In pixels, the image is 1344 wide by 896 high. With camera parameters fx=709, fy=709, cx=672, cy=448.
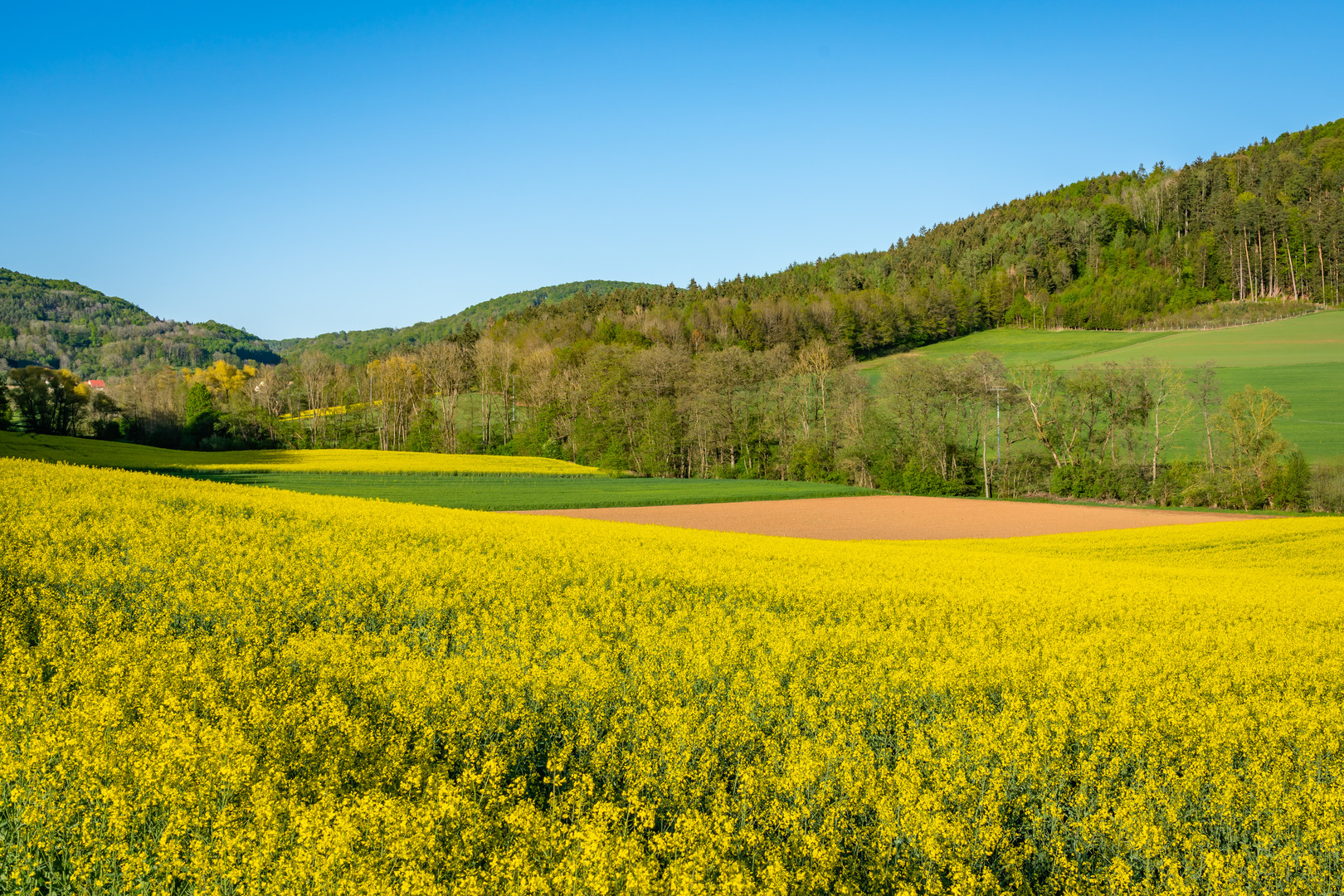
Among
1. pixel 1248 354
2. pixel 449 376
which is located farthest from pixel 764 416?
pixel 1248 354

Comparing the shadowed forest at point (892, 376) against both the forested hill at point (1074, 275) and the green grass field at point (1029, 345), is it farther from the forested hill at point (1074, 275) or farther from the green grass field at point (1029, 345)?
the green grass field at point (1029, 345)

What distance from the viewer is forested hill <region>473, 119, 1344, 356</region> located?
4385 inches

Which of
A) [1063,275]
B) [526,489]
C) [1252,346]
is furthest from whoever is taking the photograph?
[1063,275]

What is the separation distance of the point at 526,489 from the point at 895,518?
24629mm

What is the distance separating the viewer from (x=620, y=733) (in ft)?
19.5

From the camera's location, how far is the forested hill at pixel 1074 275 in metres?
111

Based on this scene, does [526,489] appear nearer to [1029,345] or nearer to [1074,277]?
[1029,345]

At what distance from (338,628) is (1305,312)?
131616 mm

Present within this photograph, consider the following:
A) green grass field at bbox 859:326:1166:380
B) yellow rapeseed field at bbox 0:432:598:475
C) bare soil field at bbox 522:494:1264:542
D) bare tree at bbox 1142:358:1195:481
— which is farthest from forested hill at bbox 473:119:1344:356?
bare soil field at bbox 522:494:1264:542

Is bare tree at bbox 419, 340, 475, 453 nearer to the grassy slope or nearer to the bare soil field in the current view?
the bare soil field

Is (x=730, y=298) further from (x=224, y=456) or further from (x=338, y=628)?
(x=338, y=628)

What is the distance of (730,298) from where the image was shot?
135375 millimetres

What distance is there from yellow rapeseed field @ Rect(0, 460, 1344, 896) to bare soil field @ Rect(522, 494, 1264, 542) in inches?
904

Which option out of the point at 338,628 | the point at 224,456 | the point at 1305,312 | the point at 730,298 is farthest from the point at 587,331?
the point at 338,628
